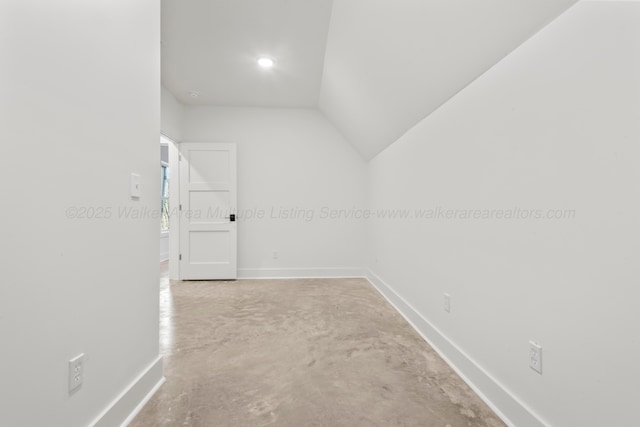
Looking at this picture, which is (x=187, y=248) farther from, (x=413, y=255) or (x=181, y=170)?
(x=413, y=255)

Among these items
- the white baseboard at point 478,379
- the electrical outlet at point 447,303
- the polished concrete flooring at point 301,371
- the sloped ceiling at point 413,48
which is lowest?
the polished concrete flooring at point 301,371

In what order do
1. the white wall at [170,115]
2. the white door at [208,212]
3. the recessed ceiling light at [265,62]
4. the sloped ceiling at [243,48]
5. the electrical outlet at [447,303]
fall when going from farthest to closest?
the white door at [208,212]
the white wall at [170,115]
the recessed ceiling light at [265,62]
the sloped ceiling at [243,48]
the electrical outlet at [447,303]

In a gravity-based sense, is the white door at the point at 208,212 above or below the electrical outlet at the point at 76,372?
above

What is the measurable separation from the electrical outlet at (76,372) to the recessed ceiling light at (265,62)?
2837 millimetres

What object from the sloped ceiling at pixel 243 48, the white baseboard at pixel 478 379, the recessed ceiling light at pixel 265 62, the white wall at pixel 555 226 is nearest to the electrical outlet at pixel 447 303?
the white wall at pixel 555 226

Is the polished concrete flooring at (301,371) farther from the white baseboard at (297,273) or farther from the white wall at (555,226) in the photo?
the white baseboard at (297,273)

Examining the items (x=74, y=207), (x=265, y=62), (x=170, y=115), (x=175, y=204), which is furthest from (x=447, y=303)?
(x=170, y=115)

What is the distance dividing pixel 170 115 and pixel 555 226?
13.6 ft

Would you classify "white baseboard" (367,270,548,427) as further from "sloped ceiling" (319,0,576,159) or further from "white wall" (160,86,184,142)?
"white wall" (160,86,184,142)

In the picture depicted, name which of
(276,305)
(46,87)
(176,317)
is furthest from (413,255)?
(46,87)

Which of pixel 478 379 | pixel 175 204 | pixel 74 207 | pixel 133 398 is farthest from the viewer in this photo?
pixel 175 204

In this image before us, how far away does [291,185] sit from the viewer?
4359 mm

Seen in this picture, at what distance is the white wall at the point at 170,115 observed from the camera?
3.63 meters

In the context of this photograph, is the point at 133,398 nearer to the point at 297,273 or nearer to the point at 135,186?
the point at 135,186
